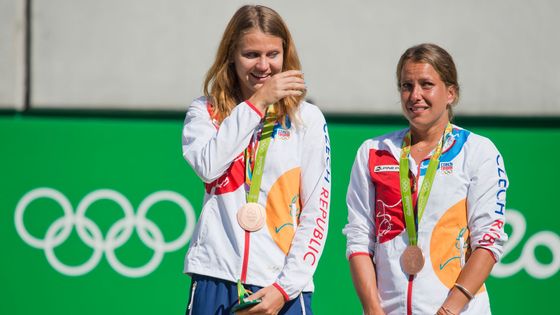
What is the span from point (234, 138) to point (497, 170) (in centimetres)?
102

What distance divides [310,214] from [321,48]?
9.59 ft

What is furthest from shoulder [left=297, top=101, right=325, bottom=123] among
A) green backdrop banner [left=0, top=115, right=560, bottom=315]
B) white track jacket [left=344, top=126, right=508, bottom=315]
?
green backdrop banner [left=0, top=115, right=560, bottom=315]

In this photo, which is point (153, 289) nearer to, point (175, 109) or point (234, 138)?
point (175, 109)

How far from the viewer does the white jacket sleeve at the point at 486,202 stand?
10.2ft

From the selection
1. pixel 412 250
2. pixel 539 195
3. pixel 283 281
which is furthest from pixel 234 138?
pixel 539 195

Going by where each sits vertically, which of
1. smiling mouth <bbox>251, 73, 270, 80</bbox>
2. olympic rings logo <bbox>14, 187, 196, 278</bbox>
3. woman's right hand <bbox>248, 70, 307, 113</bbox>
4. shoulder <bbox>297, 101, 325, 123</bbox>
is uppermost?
smiling mouth <bbox>251, 73, 270, 80</bbox>

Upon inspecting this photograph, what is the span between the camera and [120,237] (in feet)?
18.0

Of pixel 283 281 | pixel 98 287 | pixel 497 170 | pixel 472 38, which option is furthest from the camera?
pixel 472 38

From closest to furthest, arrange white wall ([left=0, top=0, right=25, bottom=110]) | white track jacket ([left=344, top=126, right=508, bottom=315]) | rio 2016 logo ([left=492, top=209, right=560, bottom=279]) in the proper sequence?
white track jacket ([left=344, top=126, right=508, bottom=315])
rio 2016 logo ([left=492, top=209, right=560, bottom=279])
white wall ([left=0, top=0, right=25, bottom=110])

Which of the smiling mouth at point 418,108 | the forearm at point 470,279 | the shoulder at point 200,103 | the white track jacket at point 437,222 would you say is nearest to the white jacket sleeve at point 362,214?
the white track jacket at point 437,222

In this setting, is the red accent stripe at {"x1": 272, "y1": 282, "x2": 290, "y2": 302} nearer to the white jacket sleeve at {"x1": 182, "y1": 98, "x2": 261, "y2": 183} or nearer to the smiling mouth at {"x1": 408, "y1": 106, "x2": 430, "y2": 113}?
the white jacket sleeve at {"x1": 182, "y1": 98, "x2": 261, "y2": 183}

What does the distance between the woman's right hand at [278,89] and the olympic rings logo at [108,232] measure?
252cm

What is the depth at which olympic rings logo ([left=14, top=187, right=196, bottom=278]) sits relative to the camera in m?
5.48

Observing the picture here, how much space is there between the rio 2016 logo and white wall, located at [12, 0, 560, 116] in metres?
0.85
